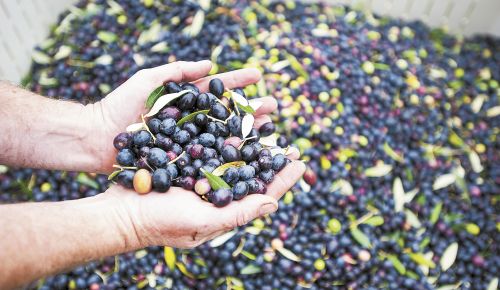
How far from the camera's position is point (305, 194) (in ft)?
7.28

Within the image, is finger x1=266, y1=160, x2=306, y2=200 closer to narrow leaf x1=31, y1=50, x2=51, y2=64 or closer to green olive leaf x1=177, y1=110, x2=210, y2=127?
green olive leaf x1=177, y1=110, x2=210, y2=127

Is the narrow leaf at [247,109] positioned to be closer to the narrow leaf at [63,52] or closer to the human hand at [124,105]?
the human hand at [124,105]

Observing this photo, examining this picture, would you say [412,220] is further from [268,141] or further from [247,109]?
[247,109]

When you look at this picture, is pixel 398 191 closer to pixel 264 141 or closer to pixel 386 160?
pixel 386 160

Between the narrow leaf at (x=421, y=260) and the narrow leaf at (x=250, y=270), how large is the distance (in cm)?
73

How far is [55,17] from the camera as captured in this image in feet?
9.27

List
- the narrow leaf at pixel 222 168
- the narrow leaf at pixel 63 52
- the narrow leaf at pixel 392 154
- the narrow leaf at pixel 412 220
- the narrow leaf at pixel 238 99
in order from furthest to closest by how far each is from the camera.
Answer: the narrow leaf at pixel 63 52
the narrow leaf at pixel 392 154
the narrow leaf at pixel 412 220
the narrow leaf at pixel 238 99
the narrow leaf at pixel 222 168

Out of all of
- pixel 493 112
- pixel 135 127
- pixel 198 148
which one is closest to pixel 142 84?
pixel 135 127

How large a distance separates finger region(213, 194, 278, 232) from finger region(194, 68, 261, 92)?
0.59 metres

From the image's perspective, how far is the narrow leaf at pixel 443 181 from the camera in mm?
2367

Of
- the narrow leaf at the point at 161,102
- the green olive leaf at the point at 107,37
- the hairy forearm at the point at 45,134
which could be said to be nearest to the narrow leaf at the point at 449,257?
the narrow leaf at the point at 161,102

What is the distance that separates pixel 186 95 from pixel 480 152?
174cm

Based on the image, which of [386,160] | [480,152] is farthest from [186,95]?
[480,152]

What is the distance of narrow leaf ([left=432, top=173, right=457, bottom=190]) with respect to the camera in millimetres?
2367
